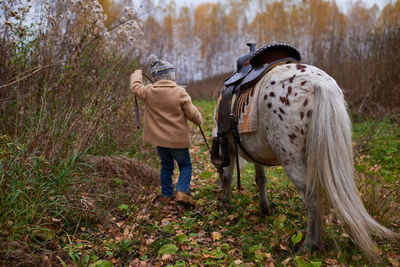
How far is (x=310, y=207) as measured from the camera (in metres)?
2.37

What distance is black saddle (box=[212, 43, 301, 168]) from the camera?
287cm

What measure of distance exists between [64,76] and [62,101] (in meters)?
0.39

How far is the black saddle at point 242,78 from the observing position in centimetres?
287

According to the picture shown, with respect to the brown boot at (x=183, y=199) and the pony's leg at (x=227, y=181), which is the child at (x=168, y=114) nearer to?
the brown boot at (x=183, y=199)

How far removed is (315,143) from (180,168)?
208 cm

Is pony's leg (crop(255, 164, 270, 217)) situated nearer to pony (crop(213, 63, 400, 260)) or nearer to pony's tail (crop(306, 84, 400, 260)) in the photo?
pony (crop(213, 63, 400, 260))

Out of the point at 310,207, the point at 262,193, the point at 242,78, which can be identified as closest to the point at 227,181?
the point at 262,193

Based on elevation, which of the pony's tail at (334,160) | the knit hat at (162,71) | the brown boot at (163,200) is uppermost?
the knit hat at (162,71)

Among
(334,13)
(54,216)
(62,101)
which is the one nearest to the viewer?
(54,216)

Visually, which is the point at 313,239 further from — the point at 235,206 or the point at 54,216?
the point at 54,216

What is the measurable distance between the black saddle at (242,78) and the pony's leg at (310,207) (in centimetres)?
84

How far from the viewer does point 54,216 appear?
8.73ft

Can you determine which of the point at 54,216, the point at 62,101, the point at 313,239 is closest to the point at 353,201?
the point at 313,239

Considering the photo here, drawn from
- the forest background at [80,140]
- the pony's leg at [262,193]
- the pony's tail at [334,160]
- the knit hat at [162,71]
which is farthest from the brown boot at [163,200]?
the pony's tail at [334,160]
